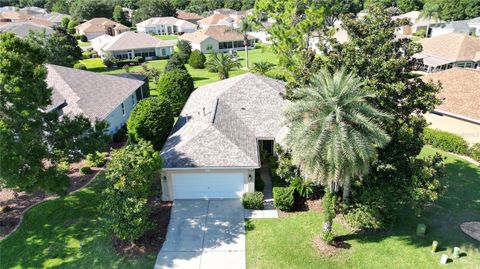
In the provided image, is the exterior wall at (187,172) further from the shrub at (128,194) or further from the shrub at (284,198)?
the shrub at (128,194)

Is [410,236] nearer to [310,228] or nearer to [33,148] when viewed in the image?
[310,228]

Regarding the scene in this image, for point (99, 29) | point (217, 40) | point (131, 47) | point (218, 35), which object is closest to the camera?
point (131, 47)

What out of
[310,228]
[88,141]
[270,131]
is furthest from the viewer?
[270,131]

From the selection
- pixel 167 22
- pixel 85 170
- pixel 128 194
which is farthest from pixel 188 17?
pixel 128 194

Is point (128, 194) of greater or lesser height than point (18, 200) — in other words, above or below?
above

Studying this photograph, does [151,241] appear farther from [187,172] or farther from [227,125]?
[227,125]

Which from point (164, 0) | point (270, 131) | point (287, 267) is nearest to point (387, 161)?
point (287, 267)

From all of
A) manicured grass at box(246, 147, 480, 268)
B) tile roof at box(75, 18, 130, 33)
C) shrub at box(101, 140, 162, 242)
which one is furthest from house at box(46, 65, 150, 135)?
tile roof at box(75, 18, 130, 33)
